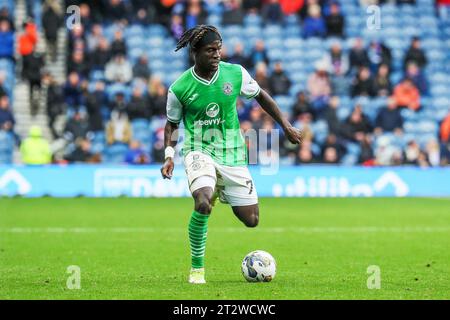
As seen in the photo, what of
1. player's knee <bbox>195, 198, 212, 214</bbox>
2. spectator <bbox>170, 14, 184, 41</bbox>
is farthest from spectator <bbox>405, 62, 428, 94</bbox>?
player's knee <bbox>195, 198, 212, 214</bbox>

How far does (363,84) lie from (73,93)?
8.10m

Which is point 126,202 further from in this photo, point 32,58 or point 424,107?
point 424,107

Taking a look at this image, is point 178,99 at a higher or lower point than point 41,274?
higher

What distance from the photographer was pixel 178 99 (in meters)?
9.73

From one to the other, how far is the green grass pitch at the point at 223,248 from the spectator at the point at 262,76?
4.99 meters

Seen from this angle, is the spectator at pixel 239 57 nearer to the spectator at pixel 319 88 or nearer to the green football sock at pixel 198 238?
the spectator at pixel 319 88

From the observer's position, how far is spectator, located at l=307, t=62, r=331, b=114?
27.1m

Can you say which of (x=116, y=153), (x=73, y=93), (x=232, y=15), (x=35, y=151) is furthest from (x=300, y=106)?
(x=35, y=151)

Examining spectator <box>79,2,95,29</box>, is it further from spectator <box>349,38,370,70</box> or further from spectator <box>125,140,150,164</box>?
spectator <box>349,38,370,70</box>

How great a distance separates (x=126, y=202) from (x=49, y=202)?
1.70 metres

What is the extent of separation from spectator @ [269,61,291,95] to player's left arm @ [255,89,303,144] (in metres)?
17.2

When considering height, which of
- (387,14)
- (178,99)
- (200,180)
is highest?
(387,14)
